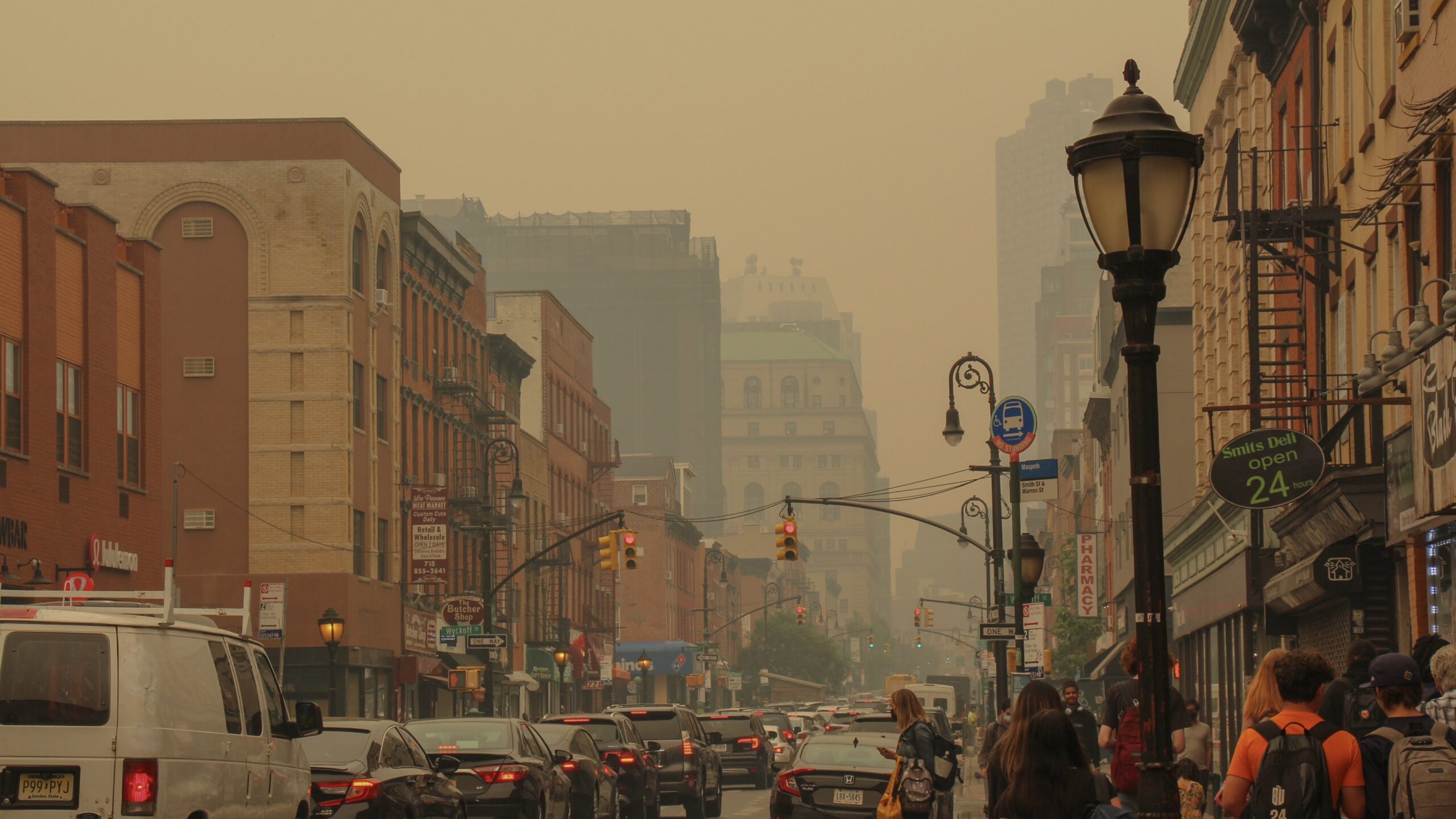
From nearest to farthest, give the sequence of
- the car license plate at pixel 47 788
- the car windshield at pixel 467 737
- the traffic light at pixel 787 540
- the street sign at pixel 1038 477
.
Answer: the car license plate at pixel 47 788, the car windshield at pixel 467 737, the street sign at pixel 1038 477, the traffic light at pixel 787 540

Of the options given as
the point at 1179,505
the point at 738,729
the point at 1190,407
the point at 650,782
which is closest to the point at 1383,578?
the point at 650,782

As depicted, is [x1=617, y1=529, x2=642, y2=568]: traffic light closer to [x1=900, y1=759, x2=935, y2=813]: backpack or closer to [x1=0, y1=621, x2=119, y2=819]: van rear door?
[x1=900, y1=759, x2=935, y2=813]: backpack

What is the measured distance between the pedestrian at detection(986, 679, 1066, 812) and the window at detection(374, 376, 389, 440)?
44.8 m

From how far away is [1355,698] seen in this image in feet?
38.9

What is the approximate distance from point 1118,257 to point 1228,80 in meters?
28.4

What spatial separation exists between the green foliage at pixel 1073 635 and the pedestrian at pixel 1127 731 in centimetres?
6001

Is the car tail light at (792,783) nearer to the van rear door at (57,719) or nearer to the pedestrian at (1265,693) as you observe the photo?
the van rear door at (57,719)

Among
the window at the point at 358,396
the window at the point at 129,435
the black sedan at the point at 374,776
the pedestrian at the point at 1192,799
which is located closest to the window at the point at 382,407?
the window at the point at 358,396

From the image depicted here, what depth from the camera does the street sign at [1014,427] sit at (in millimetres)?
32406

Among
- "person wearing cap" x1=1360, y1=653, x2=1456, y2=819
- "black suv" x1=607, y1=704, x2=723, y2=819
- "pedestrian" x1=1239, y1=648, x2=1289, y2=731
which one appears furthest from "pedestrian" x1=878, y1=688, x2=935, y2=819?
"black suv" x1=607, y1=704, x2=723, y2=819

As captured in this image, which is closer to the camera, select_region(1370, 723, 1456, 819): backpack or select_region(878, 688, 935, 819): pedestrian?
select_region(1370, 723, 1456, 819): backpack

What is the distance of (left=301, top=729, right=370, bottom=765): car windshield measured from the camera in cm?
1670

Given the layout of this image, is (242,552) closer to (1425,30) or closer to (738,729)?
(738,729)

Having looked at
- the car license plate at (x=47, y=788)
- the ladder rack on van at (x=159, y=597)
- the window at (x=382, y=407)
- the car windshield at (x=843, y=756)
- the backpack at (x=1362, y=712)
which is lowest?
the car windshield at (x=843, y=756)
